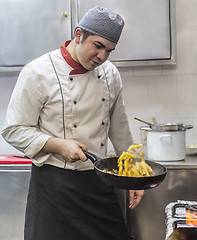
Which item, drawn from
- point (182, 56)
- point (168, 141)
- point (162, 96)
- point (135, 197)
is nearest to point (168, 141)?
point (168, 141)

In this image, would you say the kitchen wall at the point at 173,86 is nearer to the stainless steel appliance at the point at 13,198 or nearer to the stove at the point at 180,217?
the stainless steel appliance at the point at 13,198

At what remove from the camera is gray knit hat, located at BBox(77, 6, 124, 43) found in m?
1.62

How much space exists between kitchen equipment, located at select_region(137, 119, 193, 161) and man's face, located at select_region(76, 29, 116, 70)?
0.77m

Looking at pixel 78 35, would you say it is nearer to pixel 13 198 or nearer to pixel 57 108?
pixel 57 108

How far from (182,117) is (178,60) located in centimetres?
49

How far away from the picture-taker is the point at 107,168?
5.16 ft

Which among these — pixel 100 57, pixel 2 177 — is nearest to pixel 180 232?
pixel 100 57

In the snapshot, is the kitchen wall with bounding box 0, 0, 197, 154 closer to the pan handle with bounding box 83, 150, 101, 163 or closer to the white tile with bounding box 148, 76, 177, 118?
the white tile with bounding box 148, 76, 177, 118

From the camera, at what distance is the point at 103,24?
162 centimetres

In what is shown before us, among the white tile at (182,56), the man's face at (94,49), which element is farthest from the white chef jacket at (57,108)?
the white tile at (182,56)

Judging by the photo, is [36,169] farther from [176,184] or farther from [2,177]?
[176,184]

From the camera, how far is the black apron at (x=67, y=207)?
173 cm

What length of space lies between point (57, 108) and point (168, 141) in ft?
2.89

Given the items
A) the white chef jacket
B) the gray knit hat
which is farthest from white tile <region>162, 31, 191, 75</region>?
the gray knit hat
